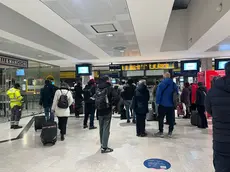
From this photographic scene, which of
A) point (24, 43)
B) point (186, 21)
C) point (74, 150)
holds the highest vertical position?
point (186, 21)

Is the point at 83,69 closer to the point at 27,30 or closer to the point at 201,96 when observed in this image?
the point at 27,30

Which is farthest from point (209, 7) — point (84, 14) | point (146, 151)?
point (146, 151)

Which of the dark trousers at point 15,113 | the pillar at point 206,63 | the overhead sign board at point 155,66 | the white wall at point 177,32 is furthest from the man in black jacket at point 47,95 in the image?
the pillar at point 206,63

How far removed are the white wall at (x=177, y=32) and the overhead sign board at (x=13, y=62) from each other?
6.43 meters

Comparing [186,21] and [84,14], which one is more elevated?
[186,21]

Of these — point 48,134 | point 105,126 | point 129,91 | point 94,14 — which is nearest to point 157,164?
point 105,126

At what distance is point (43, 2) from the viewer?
133 inches

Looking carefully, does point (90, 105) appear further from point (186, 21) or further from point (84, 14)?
point (186, 21)

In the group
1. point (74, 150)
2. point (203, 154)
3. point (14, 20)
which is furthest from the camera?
point (14, 20)

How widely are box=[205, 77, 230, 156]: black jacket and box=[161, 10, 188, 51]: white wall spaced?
5732mm

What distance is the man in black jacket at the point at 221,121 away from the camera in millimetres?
1643

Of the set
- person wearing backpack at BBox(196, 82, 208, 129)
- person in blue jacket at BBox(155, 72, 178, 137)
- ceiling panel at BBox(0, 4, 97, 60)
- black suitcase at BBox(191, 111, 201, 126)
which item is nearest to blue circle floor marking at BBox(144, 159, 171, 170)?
person in blue jacket at BBox(155, 72, 178, 137)

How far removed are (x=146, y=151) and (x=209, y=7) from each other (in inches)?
139

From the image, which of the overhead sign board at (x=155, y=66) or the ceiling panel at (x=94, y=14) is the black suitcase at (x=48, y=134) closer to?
the ceiling panel at (x=94, y=14)
